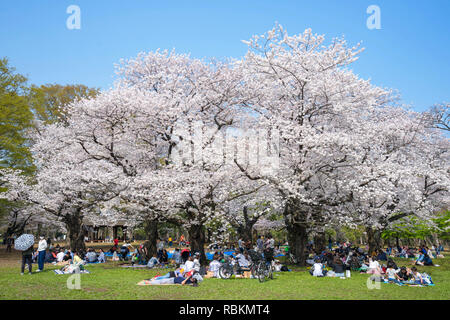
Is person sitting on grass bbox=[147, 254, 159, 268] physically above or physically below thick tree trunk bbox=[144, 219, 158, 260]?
below

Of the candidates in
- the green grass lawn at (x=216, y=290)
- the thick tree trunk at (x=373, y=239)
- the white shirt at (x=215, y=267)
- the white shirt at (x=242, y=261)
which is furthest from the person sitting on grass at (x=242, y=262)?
the thick tree trunk at (x=373, y=239)

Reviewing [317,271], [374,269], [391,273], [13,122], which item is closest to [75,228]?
[13,122]

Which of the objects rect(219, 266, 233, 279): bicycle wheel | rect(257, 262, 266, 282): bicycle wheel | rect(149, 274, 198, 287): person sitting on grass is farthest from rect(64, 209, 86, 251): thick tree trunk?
rect(257, 262, 266, 282): bicycle wheel

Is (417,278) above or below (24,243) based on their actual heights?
below

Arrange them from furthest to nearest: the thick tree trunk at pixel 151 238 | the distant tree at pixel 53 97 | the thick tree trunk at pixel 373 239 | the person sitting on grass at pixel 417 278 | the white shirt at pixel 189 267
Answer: the distant tree at pixel 53 97 → the thick tree trunk at pixel 373 239 → the thick tree trunk at pixel 151 238 → the white shirt at pixel 189 267 → the person sitting on grass at pixel 417 278

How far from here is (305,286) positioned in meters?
12.4

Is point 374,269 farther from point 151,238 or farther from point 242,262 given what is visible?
point 151,238

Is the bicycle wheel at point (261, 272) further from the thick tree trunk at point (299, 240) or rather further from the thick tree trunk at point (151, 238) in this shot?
the thick tree trunk at point (151, 238)

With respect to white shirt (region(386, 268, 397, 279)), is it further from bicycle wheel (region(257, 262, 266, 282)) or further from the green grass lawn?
bicycle wheel (region(257, 262, 266, 282))

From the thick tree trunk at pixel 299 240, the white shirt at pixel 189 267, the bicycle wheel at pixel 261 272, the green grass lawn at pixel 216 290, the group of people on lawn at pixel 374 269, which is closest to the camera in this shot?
the green grass lawn at pixel 216 290

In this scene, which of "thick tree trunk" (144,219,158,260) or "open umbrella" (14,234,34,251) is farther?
"thick tree trunk" (144,219,158,260)

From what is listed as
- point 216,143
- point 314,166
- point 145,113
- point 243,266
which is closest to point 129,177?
point 145,113

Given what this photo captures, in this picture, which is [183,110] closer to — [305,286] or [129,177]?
[129,177]
